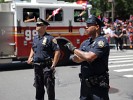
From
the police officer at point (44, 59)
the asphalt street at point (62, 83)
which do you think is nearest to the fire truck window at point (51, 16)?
the asphalt street at point (62, 83)

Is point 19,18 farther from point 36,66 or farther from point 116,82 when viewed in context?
point 36,66

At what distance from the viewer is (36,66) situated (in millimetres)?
6227

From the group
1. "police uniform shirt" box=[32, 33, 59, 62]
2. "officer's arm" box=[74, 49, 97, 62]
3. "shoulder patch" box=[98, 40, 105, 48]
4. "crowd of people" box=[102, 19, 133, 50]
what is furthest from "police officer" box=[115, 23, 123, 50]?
"officer's arm" box=[74, 49, 97, 62]

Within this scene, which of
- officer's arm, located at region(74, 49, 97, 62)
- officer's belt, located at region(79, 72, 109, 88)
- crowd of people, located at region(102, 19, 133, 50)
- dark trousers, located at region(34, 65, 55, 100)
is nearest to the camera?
officer's arm, located at region(74, 49, 97, 62)

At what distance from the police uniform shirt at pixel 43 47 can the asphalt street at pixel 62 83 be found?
2.03 metres

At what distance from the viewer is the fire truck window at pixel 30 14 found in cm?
1235

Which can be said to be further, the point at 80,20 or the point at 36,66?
the point at 80,20

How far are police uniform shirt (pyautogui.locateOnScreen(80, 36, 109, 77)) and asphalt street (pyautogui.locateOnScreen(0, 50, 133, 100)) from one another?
3603 millimetres

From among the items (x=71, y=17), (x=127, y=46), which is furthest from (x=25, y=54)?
(x=127, y=46)

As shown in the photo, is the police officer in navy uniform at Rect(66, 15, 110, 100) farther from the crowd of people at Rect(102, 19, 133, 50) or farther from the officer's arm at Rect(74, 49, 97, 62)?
the crowd of people at Rect(102, 19, 133, 50)

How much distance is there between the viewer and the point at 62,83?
390 inches

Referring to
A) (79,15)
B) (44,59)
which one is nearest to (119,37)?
(79,15)

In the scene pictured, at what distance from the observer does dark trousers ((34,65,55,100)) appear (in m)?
6.11

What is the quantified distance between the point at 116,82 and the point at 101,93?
19.0 ft
